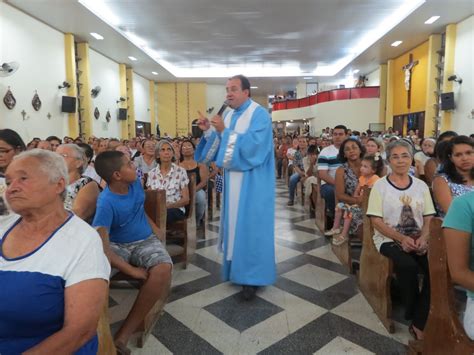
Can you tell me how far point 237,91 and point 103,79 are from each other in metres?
10.6

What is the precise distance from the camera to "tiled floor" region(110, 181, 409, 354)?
6.82ft

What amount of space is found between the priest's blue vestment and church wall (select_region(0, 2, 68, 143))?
235 inches

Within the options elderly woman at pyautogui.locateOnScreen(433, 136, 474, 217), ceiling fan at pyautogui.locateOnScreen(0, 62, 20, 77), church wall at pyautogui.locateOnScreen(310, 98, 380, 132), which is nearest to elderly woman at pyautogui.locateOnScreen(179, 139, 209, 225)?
A: elderly woman at pyautogui.locateOnScreen(433, 136, 474, 217)

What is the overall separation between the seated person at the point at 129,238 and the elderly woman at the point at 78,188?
0.08m

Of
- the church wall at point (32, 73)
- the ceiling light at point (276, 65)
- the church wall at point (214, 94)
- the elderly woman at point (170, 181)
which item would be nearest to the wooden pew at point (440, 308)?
the elderly woman at point (170, 181)

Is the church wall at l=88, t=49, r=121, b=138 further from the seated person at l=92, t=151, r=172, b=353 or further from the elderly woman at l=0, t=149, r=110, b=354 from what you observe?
the elderly woman at l=0, t=149, r=110, b=354

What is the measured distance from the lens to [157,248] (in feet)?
→ 7.52

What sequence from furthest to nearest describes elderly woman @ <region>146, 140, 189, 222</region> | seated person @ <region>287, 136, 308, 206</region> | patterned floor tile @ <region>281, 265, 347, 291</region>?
seated person @ <region>287, 136, 308, 206</region>, elderly woman @ <region>146, 140, 189, 222</region>, patterned floor tile @ <region>281, 265, 347, 291</region>

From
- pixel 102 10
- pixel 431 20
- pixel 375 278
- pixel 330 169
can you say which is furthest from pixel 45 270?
pixel 431 20

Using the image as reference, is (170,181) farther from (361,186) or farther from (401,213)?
(401,213)

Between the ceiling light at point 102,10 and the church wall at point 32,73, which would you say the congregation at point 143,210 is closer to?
the church wall at point 32,73

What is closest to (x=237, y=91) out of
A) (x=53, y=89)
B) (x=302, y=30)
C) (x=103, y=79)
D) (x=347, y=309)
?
(x=347, y=309)

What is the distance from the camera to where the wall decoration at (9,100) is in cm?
695

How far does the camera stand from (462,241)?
4.33ft
